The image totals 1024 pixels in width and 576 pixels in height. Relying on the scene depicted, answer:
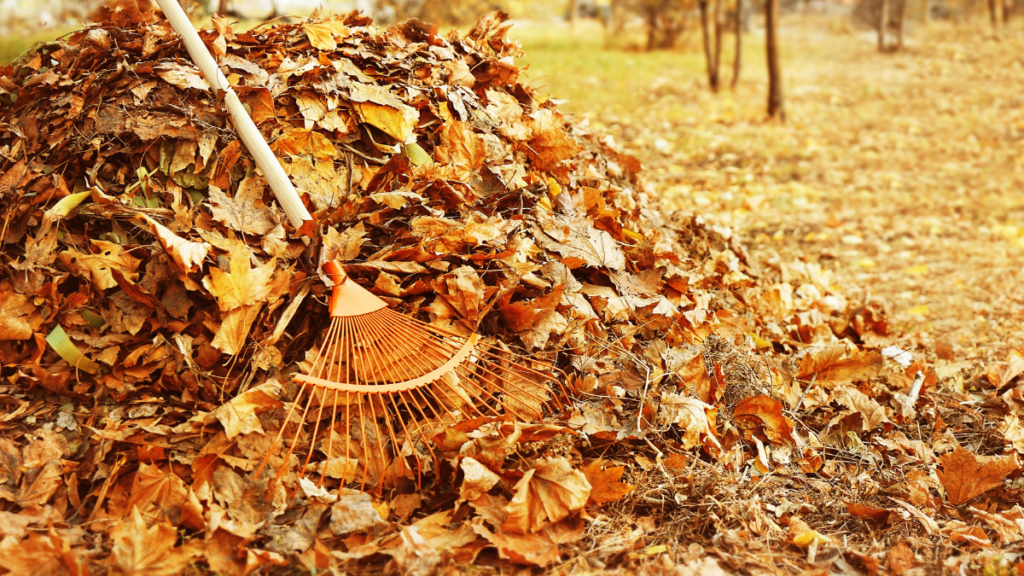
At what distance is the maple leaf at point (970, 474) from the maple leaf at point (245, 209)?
2254 millimetres

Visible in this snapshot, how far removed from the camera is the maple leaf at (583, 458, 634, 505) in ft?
6.06

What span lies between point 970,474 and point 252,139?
2460 millimetres

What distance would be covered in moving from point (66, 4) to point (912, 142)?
25.7ft

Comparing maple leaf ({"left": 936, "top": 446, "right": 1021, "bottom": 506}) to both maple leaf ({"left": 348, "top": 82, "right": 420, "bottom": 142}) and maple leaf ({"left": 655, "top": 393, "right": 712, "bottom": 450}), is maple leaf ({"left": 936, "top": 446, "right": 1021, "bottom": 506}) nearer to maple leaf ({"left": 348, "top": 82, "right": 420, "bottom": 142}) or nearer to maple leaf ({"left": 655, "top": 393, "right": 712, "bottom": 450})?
maple leaf ({"left": 655, "top": 393, "right": 712, "bottom": 450})

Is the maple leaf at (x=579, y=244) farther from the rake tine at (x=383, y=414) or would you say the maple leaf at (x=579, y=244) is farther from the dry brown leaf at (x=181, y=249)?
the dry brown leaf at (x=181, y=249)

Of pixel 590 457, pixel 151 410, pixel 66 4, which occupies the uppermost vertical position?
pixel 66 4

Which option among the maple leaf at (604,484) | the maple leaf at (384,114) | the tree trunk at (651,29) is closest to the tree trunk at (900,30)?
the tree trunk at (651,29)

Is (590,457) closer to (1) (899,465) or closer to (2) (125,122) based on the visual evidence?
(1) (899,465)

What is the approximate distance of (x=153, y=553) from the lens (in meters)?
1.58

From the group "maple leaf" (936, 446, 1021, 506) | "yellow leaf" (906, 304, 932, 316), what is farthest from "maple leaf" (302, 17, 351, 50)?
"yellow leaf" (906, 304, 932, 316)

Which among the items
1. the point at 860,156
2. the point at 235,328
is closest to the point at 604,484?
the point at 235,328

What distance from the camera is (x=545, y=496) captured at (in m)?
1.79

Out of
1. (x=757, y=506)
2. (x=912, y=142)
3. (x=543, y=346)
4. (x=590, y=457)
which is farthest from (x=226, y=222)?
(x=912, y=142)

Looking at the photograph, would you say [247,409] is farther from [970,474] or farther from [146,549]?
[970,474]
